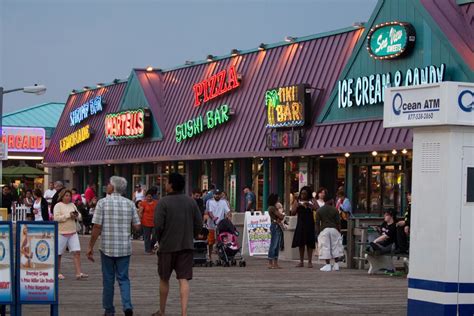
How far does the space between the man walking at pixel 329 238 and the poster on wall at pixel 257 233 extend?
14.5ft

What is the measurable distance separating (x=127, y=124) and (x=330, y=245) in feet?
83.6

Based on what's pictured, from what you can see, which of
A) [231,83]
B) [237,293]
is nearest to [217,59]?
[231,83]

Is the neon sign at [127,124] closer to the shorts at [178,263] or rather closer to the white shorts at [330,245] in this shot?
the white shorts at [330,245]

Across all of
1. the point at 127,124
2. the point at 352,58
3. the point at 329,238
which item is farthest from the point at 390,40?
the point at 127,124

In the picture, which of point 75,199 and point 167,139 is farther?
point 167,139

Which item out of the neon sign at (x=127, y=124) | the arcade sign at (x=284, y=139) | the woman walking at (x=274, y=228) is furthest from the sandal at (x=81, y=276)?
the neon sign at (x=127, y=124)

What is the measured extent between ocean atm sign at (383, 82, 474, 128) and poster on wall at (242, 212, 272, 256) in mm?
15296

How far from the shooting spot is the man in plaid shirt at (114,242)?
A: 47.9 feet

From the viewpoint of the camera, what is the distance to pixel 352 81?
3231cm

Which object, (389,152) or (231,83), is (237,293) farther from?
(231,83)

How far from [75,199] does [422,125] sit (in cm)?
2300

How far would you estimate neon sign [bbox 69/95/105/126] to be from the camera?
53281 mm

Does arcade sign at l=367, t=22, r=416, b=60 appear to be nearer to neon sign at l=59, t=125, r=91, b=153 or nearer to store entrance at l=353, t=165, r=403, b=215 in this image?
store entrance at l=353, t=165, r=403, b=215

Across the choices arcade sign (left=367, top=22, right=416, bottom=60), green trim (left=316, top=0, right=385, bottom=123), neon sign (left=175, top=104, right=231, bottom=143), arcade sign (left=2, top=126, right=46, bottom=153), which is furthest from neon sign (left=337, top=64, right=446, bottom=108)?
arcade sign (left=2, top=126, right=46, bottom=153)
